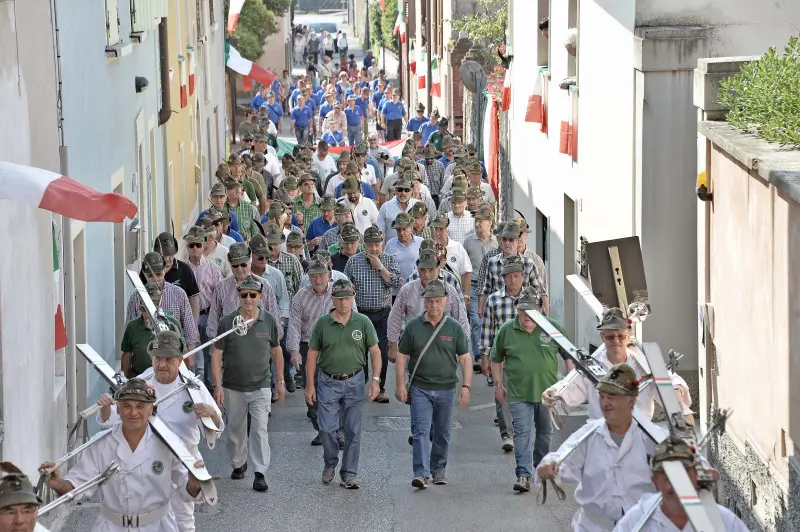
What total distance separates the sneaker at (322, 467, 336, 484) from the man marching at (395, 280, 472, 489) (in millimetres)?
685

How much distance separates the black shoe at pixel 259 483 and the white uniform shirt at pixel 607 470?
13.7 ft

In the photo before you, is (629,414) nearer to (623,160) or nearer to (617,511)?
(617,511)

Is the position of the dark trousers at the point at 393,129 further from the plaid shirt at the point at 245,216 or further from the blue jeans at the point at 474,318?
the blue jeans at the point at 474,318

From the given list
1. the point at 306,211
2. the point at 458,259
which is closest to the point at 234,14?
the point at 306,211

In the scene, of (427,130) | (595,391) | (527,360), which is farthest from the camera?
(427,130)

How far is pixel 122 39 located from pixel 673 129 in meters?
5.97

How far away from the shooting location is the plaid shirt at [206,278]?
15.4m

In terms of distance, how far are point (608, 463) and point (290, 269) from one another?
301 inches

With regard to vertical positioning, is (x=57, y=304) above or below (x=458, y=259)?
above

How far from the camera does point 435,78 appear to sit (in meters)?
44.8

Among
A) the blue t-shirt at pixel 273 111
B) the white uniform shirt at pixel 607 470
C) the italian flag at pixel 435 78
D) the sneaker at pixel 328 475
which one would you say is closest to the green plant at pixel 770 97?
the white uniform shirt at pixel 607 470

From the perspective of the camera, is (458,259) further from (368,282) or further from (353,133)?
(353,133)

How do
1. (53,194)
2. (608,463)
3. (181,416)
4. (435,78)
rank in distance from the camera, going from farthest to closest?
(435,78)
(181,416)
(608,463)
(53,194)

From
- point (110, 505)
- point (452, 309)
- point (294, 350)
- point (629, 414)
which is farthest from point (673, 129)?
point (110, 505)
